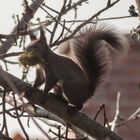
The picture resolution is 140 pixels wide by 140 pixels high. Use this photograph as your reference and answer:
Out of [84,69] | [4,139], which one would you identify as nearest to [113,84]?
[84,69]

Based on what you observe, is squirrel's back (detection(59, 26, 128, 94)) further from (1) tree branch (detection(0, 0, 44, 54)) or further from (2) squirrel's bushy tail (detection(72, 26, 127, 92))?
(1) tree branch (detection(0, 0, 44, 54))

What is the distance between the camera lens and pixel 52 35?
218 cm

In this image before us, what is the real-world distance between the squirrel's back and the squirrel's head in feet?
0.34

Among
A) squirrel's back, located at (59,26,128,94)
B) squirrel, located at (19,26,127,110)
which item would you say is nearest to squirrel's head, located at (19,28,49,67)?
squirrel, located at (19,26,127,110)

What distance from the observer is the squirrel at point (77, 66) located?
2.80 metres

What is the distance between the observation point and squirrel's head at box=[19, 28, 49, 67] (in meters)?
2.06

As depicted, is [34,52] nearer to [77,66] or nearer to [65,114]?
[65,114]

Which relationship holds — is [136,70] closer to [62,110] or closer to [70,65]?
[70,65]

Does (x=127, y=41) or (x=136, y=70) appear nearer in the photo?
(x=127, y=41)

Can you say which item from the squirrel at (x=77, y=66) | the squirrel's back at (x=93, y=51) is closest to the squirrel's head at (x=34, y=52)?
the squirrel at (x=77, y=66)

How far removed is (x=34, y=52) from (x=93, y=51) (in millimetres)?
717

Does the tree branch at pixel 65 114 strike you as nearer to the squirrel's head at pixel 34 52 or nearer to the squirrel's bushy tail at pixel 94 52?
the squirrel's head at pixel 34 52

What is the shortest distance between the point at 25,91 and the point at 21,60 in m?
0.16

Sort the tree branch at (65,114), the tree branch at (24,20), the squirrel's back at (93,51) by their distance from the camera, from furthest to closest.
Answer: the squirrel's back at (93,51) → the tree branch at (24,20) → the tree branch at (65,114)
